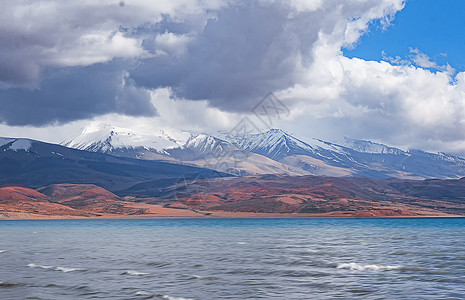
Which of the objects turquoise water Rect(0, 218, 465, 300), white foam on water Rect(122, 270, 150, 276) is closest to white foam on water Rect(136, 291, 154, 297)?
turquoise water Rect(0, 218, 465, 300)

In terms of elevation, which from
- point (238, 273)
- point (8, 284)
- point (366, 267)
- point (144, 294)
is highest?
point (366, 267)

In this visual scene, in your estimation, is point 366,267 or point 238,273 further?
point 366,267

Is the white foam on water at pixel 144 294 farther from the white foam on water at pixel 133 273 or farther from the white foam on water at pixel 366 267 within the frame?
the white foam on water at pixel 366 267

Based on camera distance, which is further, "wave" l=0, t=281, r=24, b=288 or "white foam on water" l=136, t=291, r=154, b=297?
"wave" l=0, t=281, r=24, b=288

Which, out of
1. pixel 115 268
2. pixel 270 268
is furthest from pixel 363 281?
pixel 115 268

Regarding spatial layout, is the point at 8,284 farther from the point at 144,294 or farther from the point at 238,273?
the point at 238,273

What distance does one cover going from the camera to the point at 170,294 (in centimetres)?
3725

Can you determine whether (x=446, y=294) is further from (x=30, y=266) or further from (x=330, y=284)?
(x=30, y=266)

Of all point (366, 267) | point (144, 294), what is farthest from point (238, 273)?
point (366, 267)

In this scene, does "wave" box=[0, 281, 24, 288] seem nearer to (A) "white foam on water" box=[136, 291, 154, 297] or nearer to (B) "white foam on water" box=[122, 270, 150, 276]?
(B) "white foam on water" box=[122, 270, 150, 276]

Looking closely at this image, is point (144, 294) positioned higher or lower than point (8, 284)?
higher

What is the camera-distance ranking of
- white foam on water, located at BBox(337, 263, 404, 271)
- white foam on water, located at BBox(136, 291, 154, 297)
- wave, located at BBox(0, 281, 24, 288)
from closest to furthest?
white foam on water, located at BBox(136, 291, 154, 297), wave, located at BBox(0, 281, 24, 288), white foam on water, located at BBox(337, 263, 404, 271)

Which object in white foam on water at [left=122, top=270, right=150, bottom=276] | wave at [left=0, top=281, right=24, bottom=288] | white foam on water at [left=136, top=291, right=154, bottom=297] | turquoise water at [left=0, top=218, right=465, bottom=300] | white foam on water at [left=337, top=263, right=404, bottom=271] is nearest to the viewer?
white foam on water at [left=136, top=291, right=154, bottom=297]

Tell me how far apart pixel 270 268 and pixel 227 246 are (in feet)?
85.7
